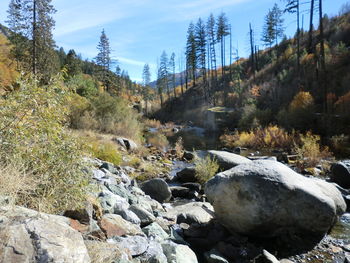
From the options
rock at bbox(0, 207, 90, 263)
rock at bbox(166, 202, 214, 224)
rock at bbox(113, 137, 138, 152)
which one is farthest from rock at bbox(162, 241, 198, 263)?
rock at bbox(113, 137, 138, 152)

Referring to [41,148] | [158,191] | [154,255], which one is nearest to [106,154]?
[158,191]

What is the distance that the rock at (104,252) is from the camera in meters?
2.51

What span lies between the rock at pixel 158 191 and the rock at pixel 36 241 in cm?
554

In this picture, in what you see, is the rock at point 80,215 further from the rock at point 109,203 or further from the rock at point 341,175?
the rock at point 341,175

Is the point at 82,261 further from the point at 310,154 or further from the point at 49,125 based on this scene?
the point at 310,154

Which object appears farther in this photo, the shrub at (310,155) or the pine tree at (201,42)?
the pine tree at (201,42)

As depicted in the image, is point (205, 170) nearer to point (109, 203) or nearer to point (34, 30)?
point (109, 203)

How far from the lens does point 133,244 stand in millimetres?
3354

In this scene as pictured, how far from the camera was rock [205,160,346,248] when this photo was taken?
16.3ft

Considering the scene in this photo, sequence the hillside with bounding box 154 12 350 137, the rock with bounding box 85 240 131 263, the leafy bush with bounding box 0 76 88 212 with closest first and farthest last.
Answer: the rock with bounding box 85 240 131 263, the leafy bush with bounding box 0 76 88 212, the hillside with bounding box 154 12 350 137

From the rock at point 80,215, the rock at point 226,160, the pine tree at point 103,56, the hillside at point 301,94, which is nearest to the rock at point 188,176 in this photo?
the rock at point 226,160

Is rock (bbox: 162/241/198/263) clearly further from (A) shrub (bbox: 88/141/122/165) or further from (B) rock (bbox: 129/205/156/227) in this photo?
(A) shrub (bbox: 88/141/122/165)

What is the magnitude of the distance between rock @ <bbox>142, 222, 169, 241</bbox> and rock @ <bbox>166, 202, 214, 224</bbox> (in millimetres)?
1247

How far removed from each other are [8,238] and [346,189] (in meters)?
8.64
